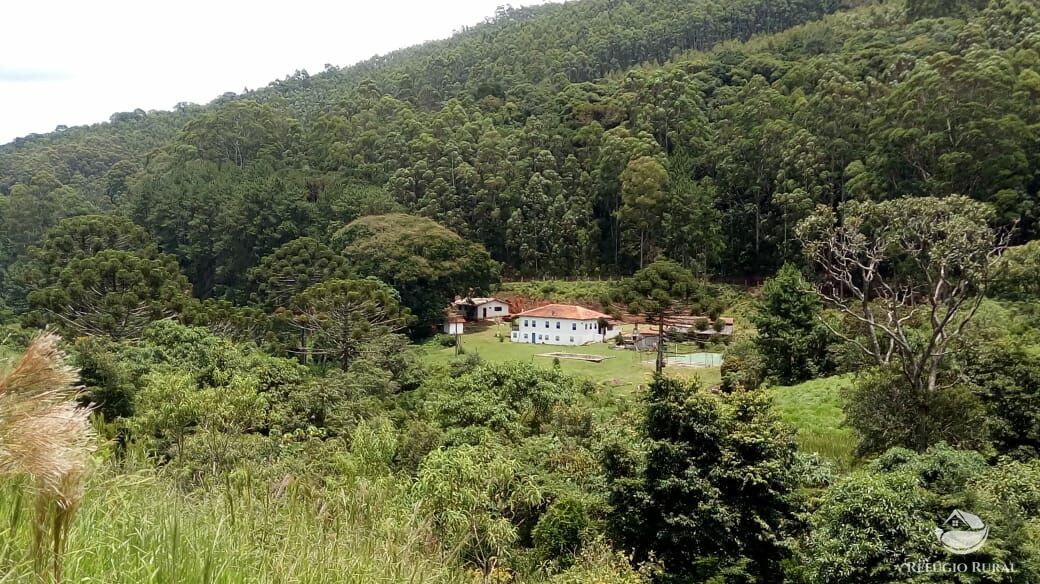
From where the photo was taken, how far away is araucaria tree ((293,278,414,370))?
736 inches

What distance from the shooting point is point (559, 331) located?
26891 mm

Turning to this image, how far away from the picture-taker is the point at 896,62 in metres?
33.5


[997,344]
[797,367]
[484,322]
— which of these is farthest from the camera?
[484,322]

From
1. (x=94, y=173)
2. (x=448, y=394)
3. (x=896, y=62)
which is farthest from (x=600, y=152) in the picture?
(x=94, y=173)

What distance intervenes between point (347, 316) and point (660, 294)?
8.88 metres

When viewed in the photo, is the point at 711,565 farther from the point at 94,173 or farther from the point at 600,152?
the point at 94,173

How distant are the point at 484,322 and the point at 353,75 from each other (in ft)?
189

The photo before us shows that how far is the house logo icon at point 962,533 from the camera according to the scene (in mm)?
4812

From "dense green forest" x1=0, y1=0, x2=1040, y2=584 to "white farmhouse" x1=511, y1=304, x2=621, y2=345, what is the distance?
121cm

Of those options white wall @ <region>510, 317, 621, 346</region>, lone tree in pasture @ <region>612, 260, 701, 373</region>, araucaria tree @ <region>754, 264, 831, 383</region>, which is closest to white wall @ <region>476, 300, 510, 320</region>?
white wall @ <region>510, 317, 621, 346</region>

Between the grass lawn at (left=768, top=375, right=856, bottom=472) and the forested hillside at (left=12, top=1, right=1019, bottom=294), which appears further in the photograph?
the forested hillside at (left=12, top=1, right=1019, bottom=294)

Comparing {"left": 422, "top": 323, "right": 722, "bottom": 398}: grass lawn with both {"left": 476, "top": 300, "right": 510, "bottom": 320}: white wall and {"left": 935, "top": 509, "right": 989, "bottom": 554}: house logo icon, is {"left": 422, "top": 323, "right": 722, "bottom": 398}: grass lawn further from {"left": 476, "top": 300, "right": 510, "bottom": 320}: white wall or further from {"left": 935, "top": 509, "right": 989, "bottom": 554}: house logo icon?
{"left": 935, "top": 509, "right": 989, "bottom": 554}: house logo icon

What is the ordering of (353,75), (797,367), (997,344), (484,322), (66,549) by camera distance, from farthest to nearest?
(353,75)
(484,322)
(797,367)
(997,344)
(66,549)

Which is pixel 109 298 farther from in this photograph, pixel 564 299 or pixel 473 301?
pixel 564 299
